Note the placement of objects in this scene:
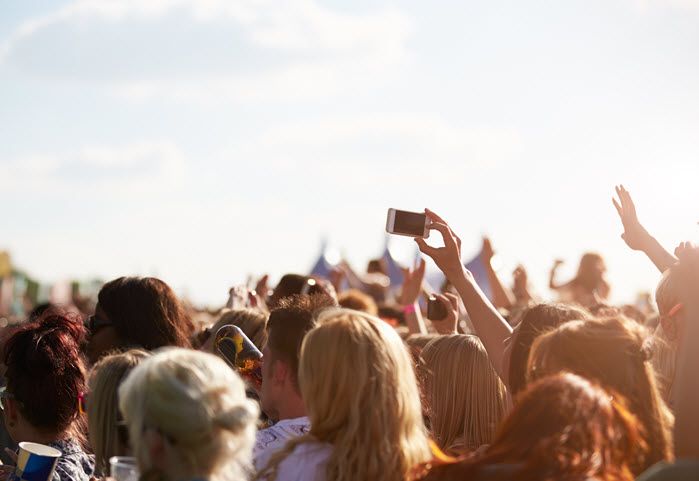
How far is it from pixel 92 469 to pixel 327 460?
164cm

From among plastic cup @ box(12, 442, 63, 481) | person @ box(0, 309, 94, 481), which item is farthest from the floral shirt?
plastic cup @ box(12, 442, 63, 481)

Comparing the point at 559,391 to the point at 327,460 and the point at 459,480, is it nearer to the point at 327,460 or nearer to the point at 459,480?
the point at 459,480

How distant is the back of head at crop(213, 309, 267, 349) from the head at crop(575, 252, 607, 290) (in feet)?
15.6

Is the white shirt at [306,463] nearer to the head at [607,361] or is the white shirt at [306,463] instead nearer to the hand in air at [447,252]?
the head at [607,361]

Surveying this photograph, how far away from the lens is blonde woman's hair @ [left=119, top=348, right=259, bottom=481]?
10.0 feet

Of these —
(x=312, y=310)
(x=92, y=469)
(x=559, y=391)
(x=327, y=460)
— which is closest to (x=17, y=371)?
(x=92, y=469)

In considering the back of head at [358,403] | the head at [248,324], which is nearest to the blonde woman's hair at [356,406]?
the back of head at [358,403]

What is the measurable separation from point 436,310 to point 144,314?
6.49 ft

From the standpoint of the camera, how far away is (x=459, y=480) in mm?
3043

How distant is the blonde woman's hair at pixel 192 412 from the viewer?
3.06 metres

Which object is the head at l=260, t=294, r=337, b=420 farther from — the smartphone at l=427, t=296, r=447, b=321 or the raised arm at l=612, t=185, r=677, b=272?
the smartphone at l=427, t=296, r=447, b=321

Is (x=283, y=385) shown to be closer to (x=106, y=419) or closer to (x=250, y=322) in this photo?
(x=106, y=419)

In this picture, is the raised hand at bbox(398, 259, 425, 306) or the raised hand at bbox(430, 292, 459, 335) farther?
the raised hand at bbox(398, 259, 425, 306)

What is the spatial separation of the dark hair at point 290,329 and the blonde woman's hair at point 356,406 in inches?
29.9
